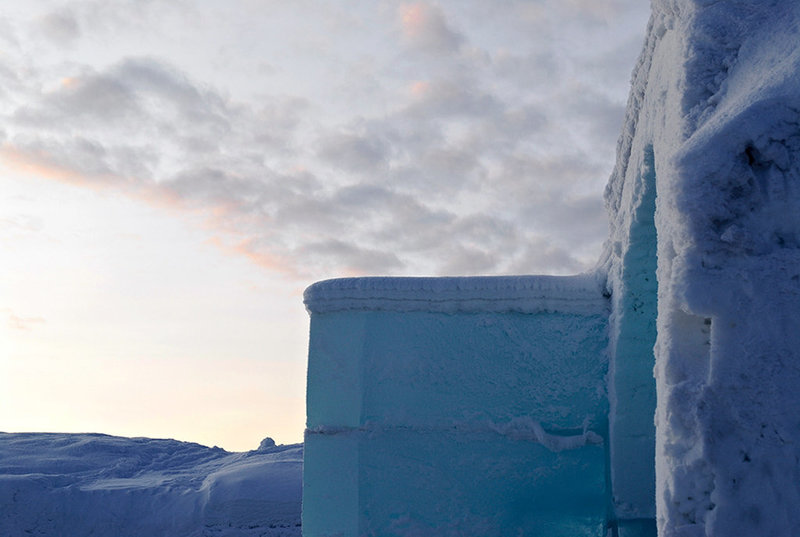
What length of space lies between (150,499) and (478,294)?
6.32 metres

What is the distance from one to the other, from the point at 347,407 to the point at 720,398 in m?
3.10

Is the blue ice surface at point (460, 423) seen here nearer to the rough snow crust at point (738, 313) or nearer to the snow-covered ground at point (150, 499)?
the rough snow crust at point (738, 313)

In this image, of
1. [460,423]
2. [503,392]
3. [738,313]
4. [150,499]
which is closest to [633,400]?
[503,392]

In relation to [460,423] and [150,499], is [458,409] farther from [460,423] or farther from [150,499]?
[150,499]

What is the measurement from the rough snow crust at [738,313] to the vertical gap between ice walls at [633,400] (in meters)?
2.08

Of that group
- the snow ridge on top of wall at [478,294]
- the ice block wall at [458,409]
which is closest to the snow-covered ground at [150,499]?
the ice block wall at [458,409]

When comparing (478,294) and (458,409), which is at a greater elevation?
(478,294)

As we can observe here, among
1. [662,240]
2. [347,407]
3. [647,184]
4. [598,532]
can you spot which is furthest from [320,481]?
[662,240]

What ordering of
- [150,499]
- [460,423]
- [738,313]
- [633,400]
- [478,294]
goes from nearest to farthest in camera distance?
[738,313] → [633,400] → [460,423] → [478,294] → [150,499]

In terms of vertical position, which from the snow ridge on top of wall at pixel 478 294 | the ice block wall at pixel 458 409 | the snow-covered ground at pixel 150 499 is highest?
the snow ridge on top of wall at pixel 478 294

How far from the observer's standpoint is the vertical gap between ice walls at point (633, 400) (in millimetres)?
4398

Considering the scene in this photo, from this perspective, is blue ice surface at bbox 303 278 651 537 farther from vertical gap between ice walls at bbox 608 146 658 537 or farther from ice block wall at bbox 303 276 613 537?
vertical gap between ice walls at bbox 608 146 658 537

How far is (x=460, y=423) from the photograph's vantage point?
4.83 m

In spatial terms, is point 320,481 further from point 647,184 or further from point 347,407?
point 647,184
